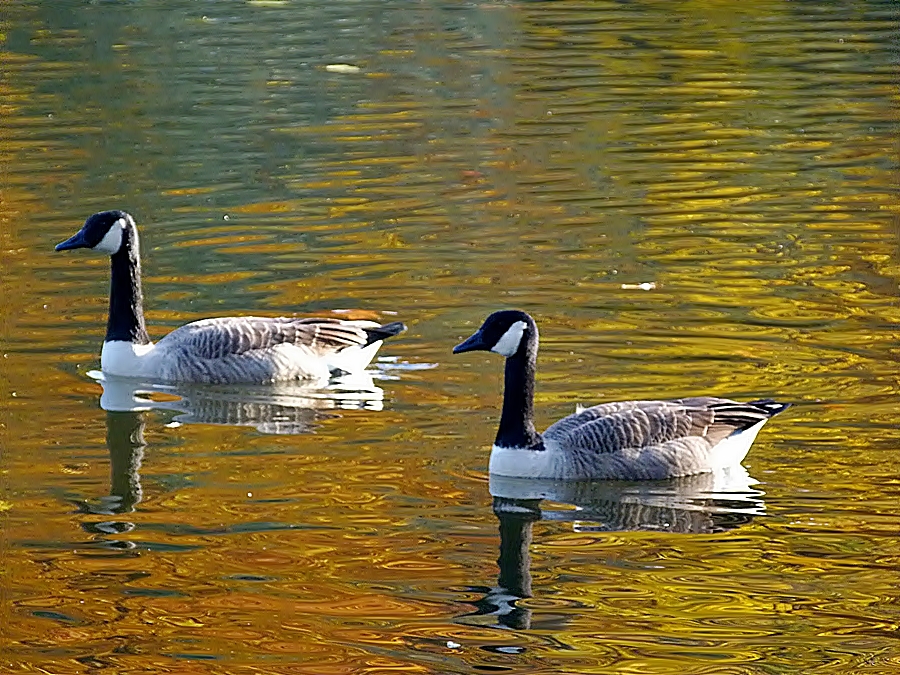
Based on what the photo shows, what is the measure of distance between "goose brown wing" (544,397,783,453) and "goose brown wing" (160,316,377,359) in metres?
2.92

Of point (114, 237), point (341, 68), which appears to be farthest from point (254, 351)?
point (341, 68)

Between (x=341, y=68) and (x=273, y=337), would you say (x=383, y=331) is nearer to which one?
(x=273, y=337)

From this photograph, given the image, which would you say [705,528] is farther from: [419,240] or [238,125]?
[238,125]

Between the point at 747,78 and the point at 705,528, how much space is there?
17724 millimetres

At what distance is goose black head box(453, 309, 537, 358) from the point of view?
11.6 meters

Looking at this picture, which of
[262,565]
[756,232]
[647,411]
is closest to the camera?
[262,565]

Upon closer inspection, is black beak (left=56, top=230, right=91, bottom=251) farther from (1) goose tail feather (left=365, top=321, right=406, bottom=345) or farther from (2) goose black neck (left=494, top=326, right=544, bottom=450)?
(2) goose black neck (left=494, top=326, right=544, bottom=450)

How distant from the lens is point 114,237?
49.2 feet

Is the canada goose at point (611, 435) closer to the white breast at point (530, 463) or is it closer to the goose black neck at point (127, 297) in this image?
the white breast at point (530, 463)

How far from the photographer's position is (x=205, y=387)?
563 inches

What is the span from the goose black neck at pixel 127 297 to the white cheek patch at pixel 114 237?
3 cm

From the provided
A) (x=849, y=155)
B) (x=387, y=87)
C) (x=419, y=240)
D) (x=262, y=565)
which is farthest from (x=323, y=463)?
(x=387, y=87)

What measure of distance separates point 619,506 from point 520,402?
37.8 inches

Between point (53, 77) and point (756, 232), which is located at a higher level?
point (53, 77)
